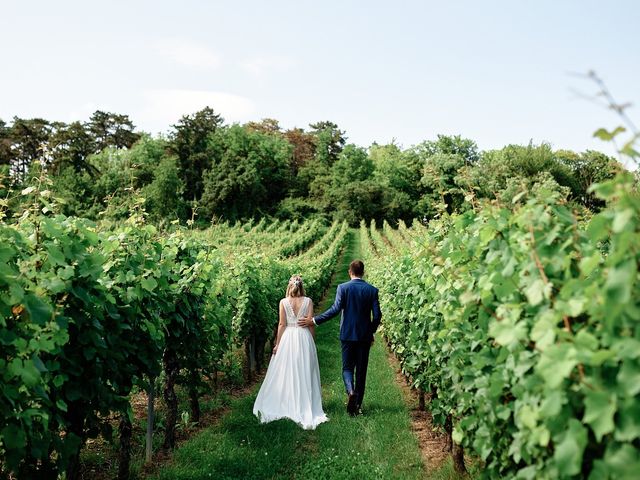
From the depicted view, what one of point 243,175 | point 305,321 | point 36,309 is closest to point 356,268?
point 305,321

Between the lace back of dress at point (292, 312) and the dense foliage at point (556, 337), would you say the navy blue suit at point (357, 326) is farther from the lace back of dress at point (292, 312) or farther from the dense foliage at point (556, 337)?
the dense foliage at point (556, 337)

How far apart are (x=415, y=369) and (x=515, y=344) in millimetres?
4785

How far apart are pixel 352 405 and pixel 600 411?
20.0ft

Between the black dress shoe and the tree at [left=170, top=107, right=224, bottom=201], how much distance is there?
5953 centimetres

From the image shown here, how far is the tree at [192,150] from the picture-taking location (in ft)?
217

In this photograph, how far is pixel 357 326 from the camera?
766 cm

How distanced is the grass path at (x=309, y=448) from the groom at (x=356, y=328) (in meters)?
0.40

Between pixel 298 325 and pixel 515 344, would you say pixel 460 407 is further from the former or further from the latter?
pixel 298 325

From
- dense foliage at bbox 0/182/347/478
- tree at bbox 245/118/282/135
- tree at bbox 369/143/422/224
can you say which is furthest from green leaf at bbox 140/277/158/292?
tree at bbox 245/118/282/135

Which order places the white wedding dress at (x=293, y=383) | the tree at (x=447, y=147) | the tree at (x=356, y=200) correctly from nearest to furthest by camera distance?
1. the white wedding dress at (x=293, y=383)
2. the tree at (x=356, y=200)
3. the tree at (x=447, y=147)

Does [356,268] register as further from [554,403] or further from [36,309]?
[554,403]

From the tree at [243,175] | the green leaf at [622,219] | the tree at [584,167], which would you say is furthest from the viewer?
the tree at [584,167]

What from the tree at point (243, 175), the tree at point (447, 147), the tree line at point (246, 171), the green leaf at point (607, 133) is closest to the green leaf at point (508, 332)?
the green leaf at point (607, 133)

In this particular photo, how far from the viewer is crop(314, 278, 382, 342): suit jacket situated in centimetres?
766
